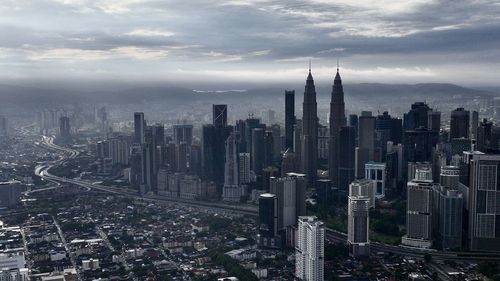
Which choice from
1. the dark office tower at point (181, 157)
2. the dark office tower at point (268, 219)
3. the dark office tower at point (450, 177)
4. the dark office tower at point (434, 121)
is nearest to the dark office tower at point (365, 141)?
the dark office tower at point (434, 121)

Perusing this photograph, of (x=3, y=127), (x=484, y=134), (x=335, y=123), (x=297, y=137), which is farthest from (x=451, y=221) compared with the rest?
(x=3, y=127)

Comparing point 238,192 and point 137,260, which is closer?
point 137,260

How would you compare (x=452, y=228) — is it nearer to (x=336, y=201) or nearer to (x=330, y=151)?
(x=336, y=201)

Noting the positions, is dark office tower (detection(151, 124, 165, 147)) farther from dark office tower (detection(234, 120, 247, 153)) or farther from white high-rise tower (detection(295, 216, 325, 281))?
white high-rise tower (detection(295, 216, 325, 281))

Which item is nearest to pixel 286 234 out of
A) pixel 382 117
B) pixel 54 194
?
pixel 54 194

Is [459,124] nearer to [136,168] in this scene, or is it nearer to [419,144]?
[419,144]

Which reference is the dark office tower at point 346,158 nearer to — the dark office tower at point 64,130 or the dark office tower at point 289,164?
the dark office tower at point 289,164
